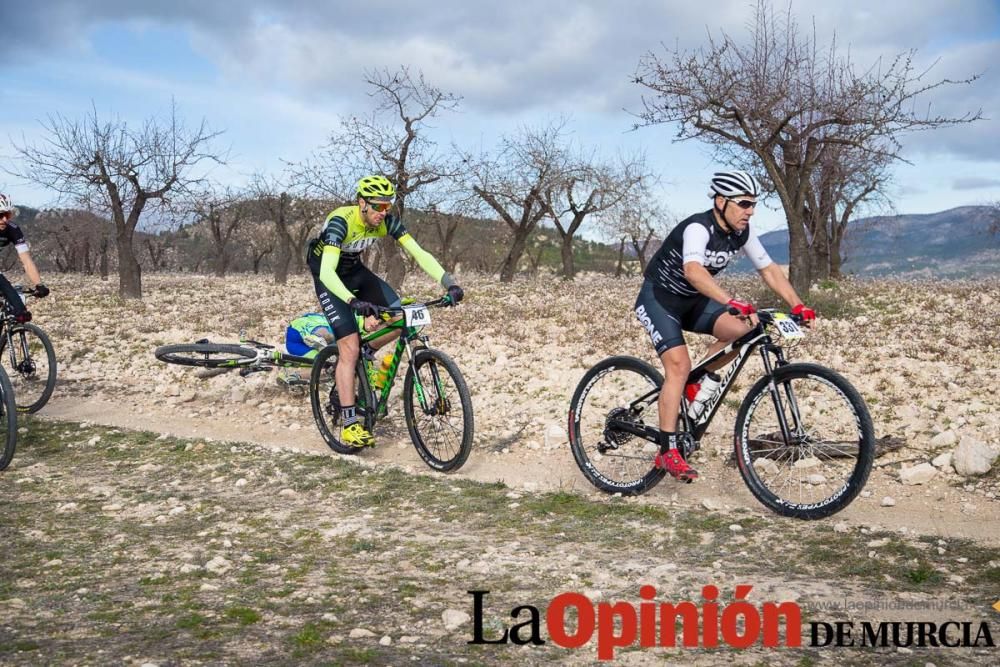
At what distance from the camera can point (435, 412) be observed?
7.38m

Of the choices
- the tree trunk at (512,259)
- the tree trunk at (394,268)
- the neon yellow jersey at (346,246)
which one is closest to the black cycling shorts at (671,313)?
the neon yellow jersey at (346,246)

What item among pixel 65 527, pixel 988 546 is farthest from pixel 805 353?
pixel 65 527

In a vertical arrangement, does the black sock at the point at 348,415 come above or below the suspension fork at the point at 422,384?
below

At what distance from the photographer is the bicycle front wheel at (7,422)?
7516mm

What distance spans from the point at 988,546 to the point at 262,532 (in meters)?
4.72

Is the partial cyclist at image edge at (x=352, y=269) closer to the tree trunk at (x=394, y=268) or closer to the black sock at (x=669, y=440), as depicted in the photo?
the black sock at (x=669, y=440)

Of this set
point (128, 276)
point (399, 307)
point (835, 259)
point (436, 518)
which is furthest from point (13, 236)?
point (835, 259)

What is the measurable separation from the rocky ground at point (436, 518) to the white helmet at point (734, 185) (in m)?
2.30

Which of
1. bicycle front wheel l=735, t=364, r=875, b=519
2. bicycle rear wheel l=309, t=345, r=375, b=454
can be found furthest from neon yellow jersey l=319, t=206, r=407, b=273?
bicycle front wheel l=735, t=364, r=875, b=519

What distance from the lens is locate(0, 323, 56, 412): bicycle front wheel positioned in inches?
408

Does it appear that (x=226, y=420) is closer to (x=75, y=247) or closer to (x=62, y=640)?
(x=62, y=640)

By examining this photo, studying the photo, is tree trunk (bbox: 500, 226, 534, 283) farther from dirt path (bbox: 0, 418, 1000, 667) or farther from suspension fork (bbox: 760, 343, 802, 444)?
suspension fork (bbox: 760, 343, 802, 444)

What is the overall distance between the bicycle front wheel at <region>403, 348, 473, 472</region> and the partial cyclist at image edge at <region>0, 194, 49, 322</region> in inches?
198

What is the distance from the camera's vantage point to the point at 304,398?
10547 mm
